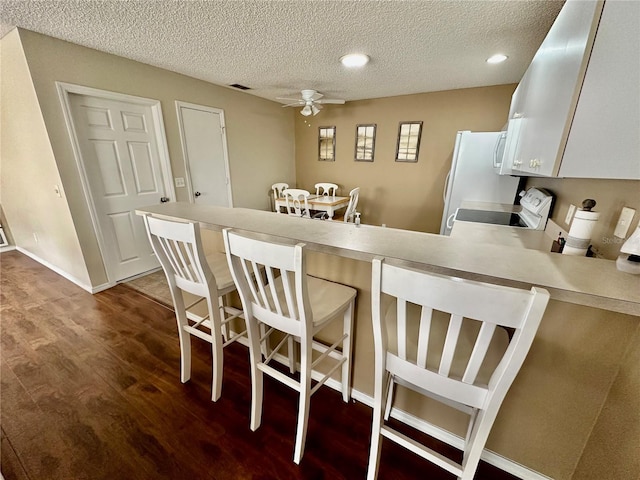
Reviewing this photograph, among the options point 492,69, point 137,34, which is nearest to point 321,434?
point 137,34

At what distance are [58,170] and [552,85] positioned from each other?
146 inches

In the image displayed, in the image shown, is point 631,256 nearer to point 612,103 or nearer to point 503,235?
point 612,103

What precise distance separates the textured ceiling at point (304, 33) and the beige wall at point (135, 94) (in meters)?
0.14

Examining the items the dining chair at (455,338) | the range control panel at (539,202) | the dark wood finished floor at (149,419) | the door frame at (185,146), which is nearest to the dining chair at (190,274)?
the dark wood finished floor at (149,419)

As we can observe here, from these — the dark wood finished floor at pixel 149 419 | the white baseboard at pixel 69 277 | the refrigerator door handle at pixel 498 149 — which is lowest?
the dark wood finished floor at pixel 149 419

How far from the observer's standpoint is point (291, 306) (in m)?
1.05

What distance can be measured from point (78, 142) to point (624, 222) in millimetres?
3964

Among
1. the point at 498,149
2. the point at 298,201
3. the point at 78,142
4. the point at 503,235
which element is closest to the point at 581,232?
the point at 503,235

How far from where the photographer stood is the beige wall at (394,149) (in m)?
3.60

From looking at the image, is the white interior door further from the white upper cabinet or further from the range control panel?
the range control panel

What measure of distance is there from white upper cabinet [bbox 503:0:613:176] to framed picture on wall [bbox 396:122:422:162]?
2.43m

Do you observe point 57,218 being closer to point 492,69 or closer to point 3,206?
point 3,206

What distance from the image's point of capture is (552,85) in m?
1.22

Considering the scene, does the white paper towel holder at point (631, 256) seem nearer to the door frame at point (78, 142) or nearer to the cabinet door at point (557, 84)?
the cabinet door at point (557, 84)
